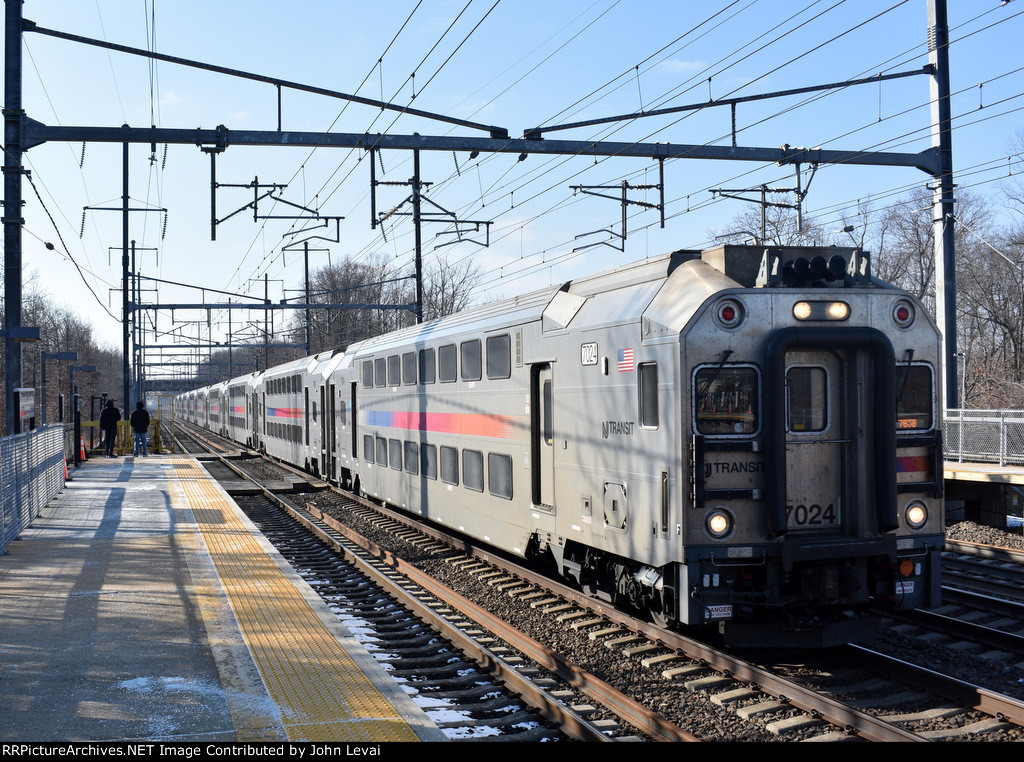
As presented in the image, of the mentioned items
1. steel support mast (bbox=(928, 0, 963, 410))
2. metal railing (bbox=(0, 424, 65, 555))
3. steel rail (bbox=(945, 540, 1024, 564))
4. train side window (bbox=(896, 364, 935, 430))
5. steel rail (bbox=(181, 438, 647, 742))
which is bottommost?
steel rail (bbox=(945, 540, 1024, 564))

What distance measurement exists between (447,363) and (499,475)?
2719 mm

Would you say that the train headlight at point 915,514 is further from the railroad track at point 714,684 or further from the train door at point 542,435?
the train door at point 542,435

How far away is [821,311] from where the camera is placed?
800 cm

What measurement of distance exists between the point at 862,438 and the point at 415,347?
9.12 m

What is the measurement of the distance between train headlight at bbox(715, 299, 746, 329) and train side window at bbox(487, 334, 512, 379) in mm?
4199

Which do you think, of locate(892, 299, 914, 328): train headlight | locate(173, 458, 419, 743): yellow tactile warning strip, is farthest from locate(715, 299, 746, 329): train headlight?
locate(173, 458, 419, 743): yellow tactile warning strip

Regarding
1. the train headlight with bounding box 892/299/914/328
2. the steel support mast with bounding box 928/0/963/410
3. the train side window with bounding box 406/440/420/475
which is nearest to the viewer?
the train headlight with bounding box 892/299/914/328

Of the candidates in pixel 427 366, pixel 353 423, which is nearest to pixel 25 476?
pixel 427 366

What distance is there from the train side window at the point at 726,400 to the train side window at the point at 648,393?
0.49 metres

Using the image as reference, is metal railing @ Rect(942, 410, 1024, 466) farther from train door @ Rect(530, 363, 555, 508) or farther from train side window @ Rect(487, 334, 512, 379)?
train door @ Rect(530, 363, 555, 508)

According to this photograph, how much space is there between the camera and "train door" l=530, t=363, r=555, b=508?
1047 centimetres

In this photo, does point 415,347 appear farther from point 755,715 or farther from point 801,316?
point 755,715

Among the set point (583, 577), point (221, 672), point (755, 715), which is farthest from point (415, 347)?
point (755, 715)

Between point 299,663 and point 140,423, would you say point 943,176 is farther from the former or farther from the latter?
point 140,423
